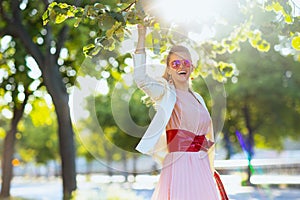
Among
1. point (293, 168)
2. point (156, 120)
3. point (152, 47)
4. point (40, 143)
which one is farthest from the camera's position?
point (40, 143)

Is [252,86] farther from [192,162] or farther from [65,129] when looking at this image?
[192,162]

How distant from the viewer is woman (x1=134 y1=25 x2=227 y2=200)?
409cm

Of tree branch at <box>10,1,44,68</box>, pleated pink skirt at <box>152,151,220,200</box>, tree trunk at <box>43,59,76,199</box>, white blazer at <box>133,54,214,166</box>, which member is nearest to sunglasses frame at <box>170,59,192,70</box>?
white blazer at <box>133,54,214,166</box>

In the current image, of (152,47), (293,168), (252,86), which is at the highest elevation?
(252,86)

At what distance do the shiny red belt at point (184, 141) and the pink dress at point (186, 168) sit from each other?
0.03 meters

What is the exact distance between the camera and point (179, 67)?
4246mm

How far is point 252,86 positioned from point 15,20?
14737 mm

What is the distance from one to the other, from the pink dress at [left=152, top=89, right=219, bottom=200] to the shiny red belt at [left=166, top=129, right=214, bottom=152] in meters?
0.03

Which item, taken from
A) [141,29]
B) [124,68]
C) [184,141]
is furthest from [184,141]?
[124,68]

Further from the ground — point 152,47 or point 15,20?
point 15,20

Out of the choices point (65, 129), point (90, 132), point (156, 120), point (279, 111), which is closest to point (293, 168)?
point (279, 111)

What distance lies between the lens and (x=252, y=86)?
23.6 meters

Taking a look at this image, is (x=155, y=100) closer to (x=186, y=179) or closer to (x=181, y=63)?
(x=181, y=63)

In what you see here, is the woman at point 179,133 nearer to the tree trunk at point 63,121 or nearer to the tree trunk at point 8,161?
the tree trunk at point 63,121
